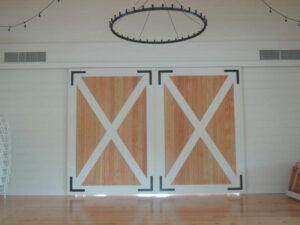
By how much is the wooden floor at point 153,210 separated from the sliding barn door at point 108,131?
38cm

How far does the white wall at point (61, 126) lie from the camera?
5656mm

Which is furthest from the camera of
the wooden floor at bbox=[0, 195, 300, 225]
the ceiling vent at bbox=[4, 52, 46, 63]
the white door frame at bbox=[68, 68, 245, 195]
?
the ceiling vent at bbox=[4, 52, 46, 63]

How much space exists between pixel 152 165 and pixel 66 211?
178 centimetres

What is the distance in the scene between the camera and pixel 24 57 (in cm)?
583

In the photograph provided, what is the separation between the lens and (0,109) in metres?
5.79

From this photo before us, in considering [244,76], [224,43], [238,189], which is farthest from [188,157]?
[224,43]

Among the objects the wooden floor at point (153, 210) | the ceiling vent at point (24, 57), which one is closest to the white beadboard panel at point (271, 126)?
the wooden floor at point (153, 210)

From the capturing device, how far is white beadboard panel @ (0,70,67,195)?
223 inches

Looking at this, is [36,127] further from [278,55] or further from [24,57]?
[278,55]

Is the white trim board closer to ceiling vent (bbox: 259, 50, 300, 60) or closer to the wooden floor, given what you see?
ceiling vent (bbox: 259, 50, 300, 60)

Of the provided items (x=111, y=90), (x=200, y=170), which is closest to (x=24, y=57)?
(x=111, y=90)

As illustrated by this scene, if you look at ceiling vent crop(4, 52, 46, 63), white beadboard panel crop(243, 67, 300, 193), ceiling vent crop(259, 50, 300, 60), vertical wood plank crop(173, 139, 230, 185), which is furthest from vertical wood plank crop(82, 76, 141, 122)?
ceiling vent crop(259, 50, 300, 60)

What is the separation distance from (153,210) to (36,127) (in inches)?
109

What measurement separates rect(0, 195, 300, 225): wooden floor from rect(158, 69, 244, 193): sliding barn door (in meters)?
0.37
